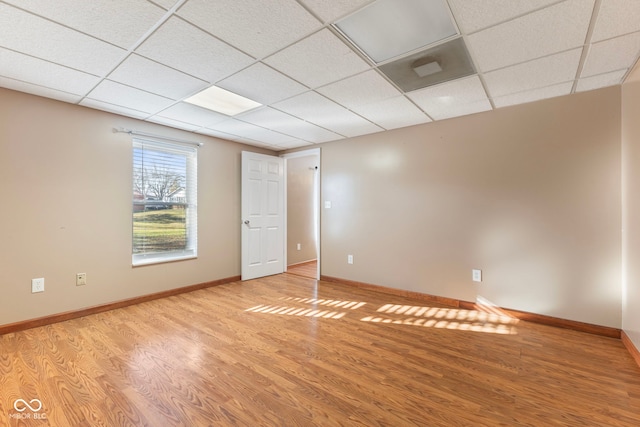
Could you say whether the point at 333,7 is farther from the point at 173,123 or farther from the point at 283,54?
the point at 173,123

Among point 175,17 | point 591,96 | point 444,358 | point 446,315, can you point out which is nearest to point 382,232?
point 446,315

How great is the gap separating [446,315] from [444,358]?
3.26 feet

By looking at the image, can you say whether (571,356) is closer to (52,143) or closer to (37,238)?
(37,238)

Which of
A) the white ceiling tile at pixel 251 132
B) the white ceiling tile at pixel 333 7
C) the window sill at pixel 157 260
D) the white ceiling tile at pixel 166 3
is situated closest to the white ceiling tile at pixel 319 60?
the white ceiling tile at pixel 333 7

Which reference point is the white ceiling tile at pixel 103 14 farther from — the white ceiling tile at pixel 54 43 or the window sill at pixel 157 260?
the window sill at pixel 157 260

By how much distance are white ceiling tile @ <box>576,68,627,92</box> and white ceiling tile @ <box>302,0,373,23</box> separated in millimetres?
2165

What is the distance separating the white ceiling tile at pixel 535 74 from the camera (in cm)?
204

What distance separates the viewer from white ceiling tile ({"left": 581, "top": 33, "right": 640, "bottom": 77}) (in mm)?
1823

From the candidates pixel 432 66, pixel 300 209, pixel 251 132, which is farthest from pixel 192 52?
pixel 300 209

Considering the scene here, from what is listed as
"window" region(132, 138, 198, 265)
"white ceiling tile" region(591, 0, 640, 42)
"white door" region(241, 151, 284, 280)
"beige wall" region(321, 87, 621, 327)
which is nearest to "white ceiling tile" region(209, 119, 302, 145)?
"white door" region(241, 151, 284, 280)

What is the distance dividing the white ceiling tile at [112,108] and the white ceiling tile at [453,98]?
2975 mm

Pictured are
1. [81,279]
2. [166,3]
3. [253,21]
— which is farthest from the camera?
[81,279]

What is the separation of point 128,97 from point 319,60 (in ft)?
6.49

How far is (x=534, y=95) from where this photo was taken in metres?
2.68
